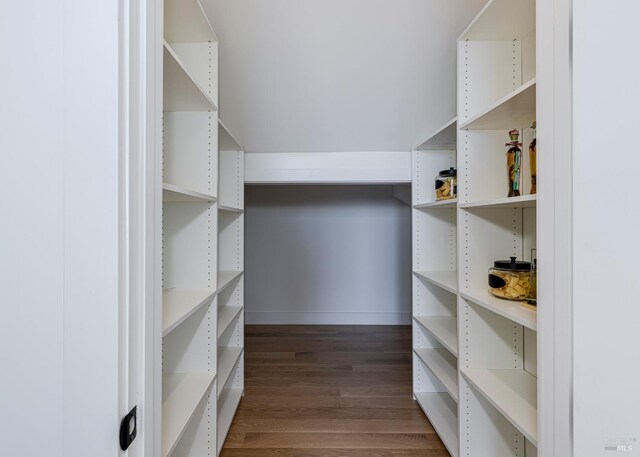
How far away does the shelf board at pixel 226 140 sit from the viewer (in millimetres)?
1611

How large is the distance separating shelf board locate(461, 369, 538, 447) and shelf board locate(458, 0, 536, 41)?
1.47 meters

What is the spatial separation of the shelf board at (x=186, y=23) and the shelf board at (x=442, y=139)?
1.20 meters

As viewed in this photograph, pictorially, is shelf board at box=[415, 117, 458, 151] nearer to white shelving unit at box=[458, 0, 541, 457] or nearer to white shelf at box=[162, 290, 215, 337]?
white shelving unit at box=[458, 0, 541, 457]

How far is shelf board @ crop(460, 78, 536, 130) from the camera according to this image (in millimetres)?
1003

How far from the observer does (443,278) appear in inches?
69.8

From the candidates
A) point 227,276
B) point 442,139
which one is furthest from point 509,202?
point 227,276

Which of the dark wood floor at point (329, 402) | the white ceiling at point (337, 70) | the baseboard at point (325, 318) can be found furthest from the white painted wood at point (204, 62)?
the baseboard at point (325, 318)

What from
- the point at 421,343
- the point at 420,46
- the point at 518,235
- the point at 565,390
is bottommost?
the point at 421,343

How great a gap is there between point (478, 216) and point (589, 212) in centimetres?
76

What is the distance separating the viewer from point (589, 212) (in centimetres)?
67

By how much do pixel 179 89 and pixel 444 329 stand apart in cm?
179

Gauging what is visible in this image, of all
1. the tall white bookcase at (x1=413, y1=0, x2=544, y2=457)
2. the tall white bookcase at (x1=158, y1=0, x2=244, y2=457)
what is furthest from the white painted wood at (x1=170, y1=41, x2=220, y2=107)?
the tall white bookcase at (x1=413, y1=0, x2=544, y2=457)

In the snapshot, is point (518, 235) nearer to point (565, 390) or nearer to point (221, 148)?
point (565, 390)

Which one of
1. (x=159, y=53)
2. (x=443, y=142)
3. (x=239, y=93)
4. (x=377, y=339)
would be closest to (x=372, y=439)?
(x=377, y=339)
